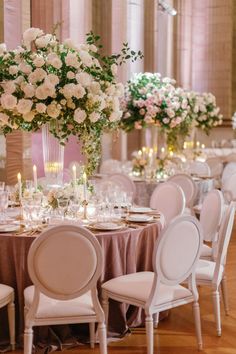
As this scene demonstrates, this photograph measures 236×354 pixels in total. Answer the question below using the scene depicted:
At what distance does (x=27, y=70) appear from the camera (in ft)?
14.2

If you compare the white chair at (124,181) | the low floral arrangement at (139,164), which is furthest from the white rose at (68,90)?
the low floral arrangement at (139,164)

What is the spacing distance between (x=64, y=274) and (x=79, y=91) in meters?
1.41

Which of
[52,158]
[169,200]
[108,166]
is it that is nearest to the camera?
[52,158]

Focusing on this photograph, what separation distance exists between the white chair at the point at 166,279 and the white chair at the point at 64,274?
0.35 meters

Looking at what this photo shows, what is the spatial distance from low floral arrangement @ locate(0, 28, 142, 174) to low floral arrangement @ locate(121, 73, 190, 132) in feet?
9.42

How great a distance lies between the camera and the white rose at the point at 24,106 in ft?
14.0

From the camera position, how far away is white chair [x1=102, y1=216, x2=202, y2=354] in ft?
12.6

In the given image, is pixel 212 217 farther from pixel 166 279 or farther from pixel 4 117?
pixel 4 117

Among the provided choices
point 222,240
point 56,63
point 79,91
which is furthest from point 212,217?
point 56,63

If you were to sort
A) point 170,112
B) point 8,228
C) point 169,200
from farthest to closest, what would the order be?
point 170,112
point 169,200
point 8,228

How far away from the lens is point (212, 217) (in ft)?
16.7

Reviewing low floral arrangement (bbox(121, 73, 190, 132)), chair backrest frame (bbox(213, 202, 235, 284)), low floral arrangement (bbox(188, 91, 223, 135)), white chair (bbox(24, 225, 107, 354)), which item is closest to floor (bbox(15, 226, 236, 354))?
chair backrest frame (bbox(213, 202, 235, 284))

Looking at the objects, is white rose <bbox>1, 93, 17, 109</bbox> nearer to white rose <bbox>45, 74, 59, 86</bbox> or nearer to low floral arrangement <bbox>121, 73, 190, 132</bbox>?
white rose <bbox>45, 74, 59, 86</bbox>

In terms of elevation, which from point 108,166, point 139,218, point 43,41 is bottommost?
point 139,218
